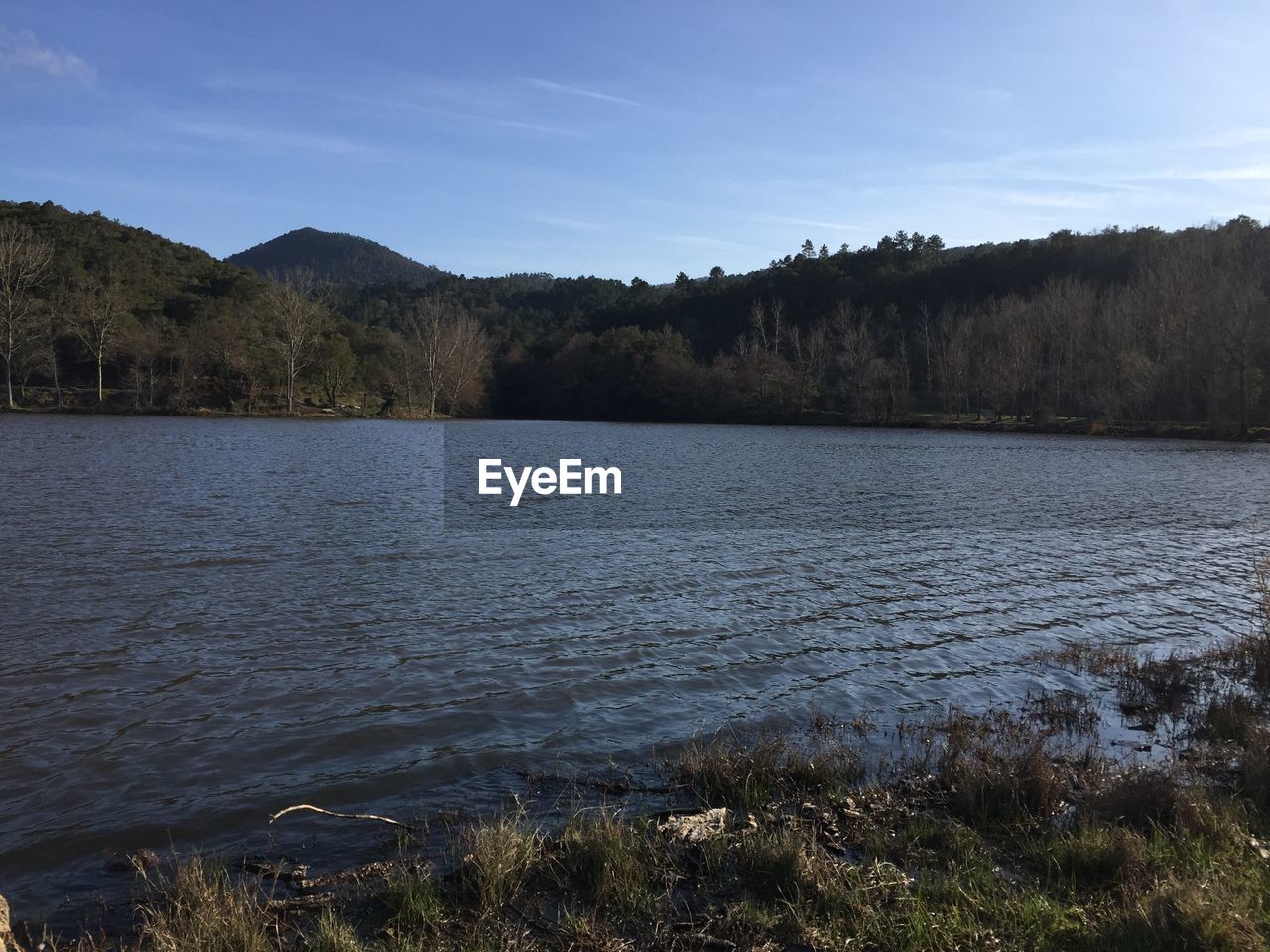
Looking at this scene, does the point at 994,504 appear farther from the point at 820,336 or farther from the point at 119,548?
the point at 820,336

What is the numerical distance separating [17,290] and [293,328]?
955 inches

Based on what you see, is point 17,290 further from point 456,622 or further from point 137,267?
point 456,622

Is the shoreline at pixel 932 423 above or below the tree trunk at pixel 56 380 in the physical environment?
below

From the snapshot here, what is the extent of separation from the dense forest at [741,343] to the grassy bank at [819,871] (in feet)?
268

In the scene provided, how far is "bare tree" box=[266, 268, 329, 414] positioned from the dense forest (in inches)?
11.9

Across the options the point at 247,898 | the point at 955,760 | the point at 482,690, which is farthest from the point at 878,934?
the point at 482,690

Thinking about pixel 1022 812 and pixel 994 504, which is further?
pixel 994 504

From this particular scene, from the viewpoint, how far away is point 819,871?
584 centimetres

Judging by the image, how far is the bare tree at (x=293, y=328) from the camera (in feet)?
299

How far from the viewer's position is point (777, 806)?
24.2ft

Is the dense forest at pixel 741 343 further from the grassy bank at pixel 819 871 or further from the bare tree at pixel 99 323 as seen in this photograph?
the grassy bank at pixel 819 871

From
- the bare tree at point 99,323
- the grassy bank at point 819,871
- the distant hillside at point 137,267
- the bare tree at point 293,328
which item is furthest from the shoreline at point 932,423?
the grassy bank at point 819,871

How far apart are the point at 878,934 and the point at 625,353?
116964mm

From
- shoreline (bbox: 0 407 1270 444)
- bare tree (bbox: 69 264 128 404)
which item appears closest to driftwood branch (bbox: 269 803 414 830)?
shoreline (bbox: 0 407 1270 444)
